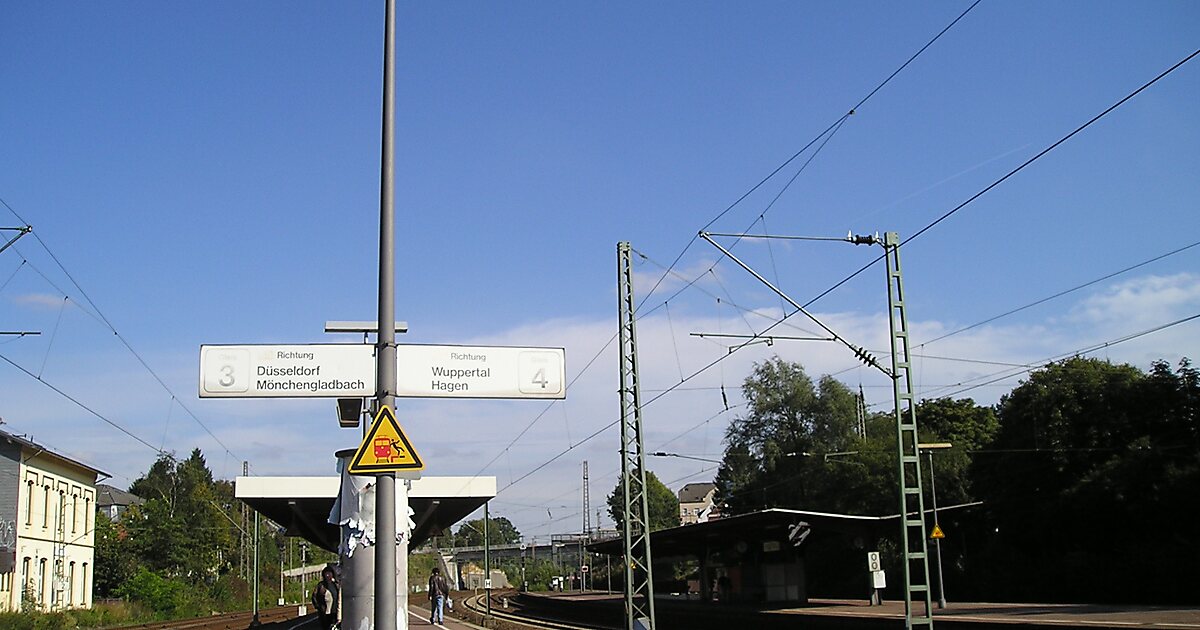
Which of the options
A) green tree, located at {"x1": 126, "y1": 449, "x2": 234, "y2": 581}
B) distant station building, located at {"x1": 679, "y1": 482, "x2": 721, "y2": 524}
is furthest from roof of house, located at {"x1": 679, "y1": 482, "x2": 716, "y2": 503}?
green tree, located at {"x1": 126, "y1": 449, "x2": 234, "y2": 581}

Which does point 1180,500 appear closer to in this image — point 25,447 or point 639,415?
point 639,415

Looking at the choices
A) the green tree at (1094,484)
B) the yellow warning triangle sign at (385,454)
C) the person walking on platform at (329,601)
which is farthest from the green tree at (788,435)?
the yellow warning triangle sign at (385,454)

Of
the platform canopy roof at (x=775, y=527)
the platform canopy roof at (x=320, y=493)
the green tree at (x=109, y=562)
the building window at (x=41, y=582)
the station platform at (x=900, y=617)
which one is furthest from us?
the green tree at (x=109, y=562)

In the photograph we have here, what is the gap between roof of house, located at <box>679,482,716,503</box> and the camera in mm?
173875

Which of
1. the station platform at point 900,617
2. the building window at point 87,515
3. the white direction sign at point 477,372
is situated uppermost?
the white direction sign at point 477,372

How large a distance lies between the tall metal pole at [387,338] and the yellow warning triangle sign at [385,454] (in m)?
0.15

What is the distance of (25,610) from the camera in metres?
41.2

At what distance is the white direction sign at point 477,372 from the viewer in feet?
35.1

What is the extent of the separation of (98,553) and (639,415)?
2391 inches

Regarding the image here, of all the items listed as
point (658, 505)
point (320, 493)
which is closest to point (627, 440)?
point (320, 493)

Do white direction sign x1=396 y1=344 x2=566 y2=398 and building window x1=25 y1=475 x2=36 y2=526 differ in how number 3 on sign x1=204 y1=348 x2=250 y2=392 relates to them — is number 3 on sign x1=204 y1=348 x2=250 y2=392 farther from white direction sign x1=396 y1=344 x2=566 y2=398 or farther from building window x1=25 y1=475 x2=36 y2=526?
building window x1=25 y1=475 x2=36 y2=526

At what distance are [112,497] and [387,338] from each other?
→ 113 m

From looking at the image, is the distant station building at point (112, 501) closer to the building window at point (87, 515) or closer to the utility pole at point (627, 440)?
the building window at point (87, 515)

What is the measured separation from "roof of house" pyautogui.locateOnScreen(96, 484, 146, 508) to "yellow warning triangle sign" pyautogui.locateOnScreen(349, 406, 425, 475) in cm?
10649
